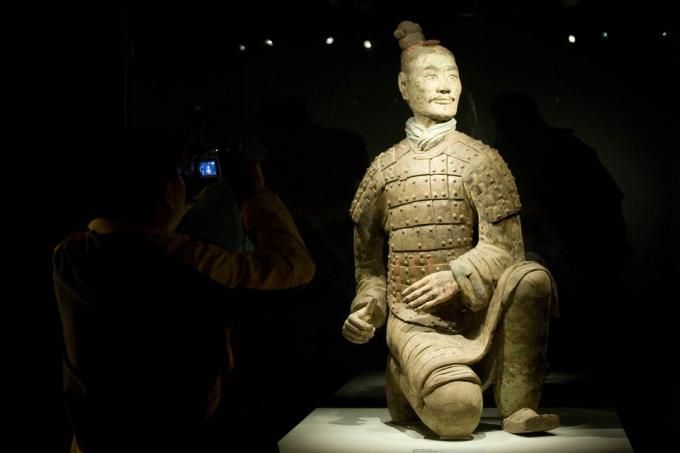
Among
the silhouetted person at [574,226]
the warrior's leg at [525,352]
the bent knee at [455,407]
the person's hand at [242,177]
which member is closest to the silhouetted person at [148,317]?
the person's hand at [242,177]

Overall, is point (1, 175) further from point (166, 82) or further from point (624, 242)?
point (624, 242)

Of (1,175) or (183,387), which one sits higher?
(1,175)

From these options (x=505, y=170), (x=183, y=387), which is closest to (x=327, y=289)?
(x=505, y=170)

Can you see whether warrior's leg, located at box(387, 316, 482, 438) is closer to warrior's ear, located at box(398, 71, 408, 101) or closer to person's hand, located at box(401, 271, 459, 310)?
person's hand, located at box(401, 271, 459, 310)

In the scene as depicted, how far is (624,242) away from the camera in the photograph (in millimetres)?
5348

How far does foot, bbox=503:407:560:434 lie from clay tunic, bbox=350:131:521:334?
1.66ft

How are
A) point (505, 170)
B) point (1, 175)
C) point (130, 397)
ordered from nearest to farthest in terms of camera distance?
point (130, 397) < point (1, 175) < point (505, 170)

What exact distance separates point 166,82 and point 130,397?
7.62 ft

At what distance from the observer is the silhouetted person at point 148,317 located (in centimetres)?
294

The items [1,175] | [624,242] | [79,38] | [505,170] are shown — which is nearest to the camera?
[1,175]

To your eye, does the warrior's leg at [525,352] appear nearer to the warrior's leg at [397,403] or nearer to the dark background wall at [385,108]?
the warrior's leg at [397,403]

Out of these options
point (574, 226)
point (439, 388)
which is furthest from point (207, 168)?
point (574, 226)

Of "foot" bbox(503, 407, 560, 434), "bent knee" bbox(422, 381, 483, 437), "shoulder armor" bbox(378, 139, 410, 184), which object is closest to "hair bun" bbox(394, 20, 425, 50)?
"shoulder armor" bbox(378, 139, 410, 184)

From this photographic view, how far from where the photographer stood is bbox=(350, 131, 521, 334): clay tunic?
15.4 feet
